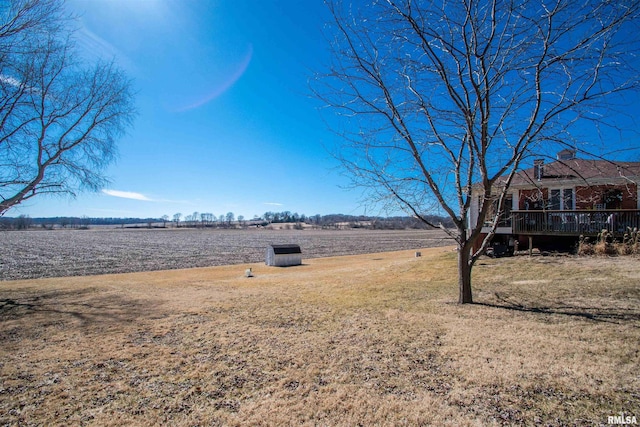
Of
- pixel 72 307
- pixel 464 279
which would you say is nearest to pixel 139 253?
pixel 72 307

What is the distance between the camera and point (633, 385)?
3.51 metres

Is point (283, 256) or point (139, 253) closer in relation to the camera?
point (283, 256)

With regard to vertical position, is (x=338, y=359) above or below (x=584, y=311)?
below

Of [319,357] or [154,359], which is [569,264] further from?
[154,359]

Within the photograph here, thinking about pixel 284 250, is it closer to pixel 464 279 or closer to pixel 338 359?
pixel 464 279

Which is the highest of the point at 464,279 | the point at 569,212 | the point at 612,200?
the point at 612,200

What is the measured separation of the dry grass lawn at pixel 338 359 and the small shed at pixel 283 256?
43.5 feet

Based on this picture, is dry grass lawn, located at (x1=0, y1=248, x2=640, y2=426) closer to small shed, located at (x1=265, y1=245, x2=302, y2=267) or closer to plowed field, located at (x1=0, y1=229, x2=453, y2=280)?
plowed field, located at (x1=0, y1=229, x2=453, y2=280)

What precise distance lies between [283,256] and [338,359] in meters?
17.9

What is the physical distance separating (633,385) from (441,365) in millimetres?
1934

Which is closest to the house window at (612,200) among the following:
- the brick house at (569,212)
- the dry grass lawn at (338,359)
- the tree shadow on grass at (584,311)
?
the brick house at (569,212)

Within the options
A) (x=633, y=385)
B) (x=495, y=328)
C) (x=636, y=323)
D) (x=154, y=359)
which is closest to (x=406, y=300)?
(x=495, y=328)

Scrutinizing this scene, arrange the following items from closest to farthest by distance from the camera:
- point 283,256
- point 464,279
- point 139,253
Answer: point 464,279, point 283,256, point 139,253

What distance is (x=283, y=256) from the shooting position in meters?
22.3
